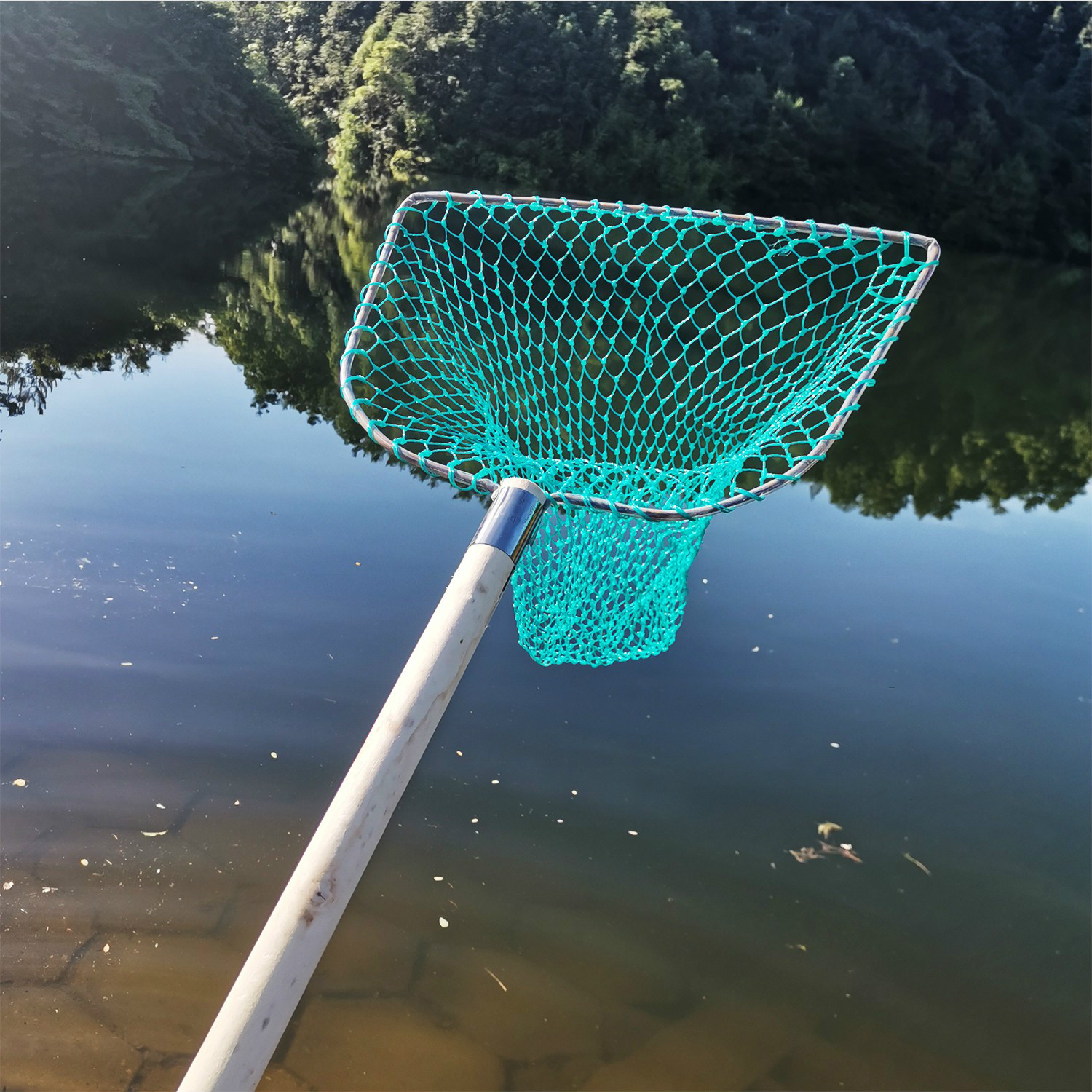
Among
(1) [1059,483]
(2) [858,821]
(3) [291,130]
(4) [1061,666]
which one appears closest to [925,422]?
(1) [1059,483]

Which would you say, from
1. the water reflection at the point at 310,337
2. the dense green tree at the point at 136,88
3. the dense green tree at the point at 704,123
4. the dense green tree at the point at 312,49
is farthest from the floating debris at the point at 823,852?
the dense green tree at the point at 312,49

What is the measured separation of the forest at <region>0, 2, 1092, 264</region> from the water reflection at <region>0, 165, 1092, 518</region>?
1137 cm

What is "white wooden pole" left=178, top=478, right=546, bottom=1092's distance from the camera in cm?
100

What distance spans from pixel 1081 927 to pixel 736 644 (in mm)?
1679

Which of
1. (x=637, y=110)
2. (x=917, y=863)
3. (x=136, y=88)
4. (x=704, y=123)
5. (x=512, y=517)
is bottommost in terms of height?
(x=704, y=123)

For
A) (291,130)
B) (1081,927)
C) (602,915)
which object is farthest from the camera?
(291,130)

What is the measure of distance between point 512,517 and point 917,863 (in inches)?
98.3

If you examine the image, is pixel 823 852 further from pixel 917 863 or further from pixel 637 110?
pixel 637 110

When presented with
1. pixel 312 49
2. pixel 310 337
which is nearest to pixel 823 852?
pixel 310 337

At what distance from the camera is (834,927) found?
9.29ft

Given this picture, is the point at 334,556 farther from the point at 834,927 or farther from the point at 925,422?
the point at 925,422

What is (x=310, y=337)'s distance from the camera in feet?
26.8

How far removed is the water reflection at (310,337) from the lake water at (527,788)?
582 millimetres

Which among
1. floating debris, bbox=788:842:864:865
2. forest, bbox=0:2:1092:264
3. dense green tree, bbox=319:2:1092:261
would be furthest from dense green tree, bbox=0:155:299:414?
dense green tree, bbox=319:2:1092:261
